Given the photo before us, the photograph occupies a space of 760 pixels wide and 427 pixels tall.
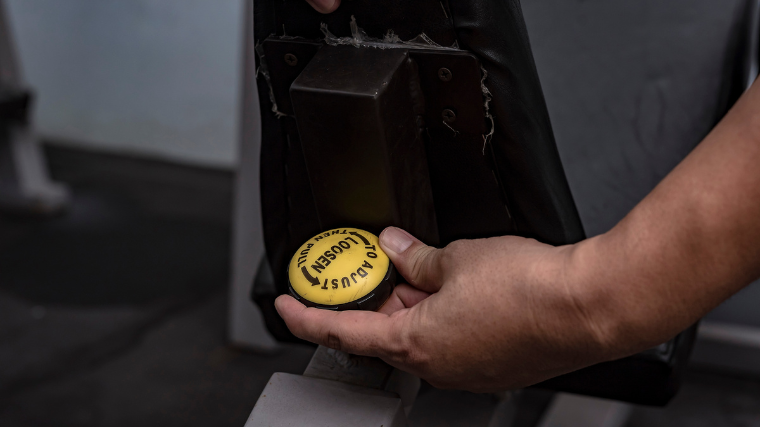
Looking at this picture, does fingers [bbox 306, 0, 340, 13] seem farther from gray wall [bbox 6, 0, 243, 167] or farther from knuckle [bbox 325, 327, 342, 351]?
gray wall [bbox 6, 0, 243, 167]

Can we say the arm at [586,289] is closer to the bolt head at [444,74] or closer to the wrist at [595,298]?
the wrist at [595,298]

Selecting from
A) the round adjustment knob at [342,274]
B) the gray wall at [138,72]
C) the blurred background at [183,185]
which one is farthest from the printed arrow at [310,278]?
the gray wall at [138,72]

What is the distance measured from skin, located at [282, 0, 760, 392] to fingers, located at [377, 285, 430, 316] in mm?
36

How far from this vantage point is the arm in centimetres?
A: 36

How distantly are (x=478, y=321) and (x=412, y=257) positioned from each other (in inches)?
3.7

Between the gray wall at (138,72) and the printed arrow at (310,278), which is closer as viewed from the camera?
the printed arrow at (310,278)

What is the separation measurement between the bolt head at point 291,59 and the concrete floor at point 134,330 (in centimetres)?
98

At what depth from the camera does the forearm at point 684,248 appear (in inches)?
14.2

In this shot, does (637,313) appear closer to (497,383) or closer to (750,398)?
(497,383)

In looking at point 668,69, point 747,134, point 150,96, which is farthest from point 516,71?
point 150,96

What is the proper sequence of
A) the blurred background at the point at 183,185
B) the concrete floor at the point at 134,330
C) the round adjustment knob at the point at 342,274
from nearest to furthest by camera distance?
1. the round adjustment knob at the point at 342,274
2. the blurred background at the point at 183,185
3. the concrete floor at the point at 134,330

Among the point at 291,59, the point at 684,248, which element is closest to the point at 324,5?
the point at 291,59

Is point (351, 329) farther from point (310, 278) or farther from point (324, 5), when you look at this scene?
point (324, 5)

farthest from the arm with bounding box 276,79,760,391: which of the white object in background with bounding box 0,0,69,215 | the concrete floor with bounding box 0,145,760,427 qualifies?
the white object in background with bounding box 0,0,69,215
